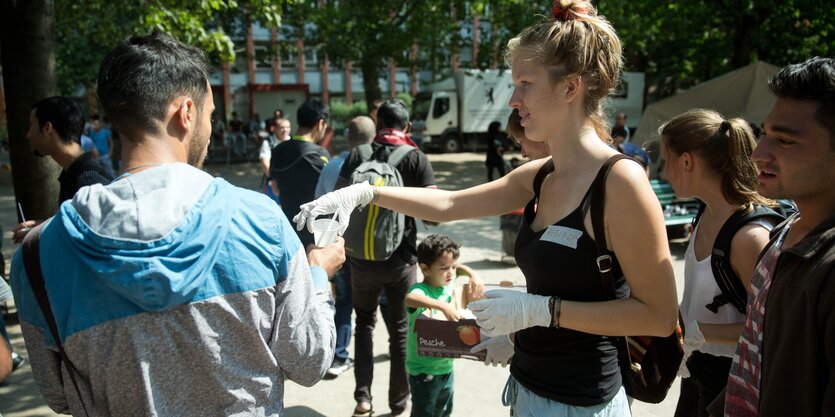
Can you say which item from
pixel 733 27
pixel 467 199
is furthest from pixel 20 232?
pixel 733 27

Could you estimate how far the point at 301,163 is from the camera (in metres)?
4.65

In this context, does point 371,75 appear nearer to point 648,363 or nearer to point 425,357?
point 425,357

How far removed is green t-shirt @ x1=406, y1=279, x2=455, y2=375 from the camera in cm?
319

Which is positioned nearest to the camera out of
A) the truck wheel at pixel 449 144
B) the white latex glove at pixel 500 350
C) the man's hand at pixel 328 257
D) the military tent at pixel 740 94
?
the man's hand at pixel 328 257

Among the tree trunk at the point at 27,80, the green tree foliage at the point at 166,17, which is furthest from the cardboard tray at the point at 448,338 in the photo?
the green tree foliage at the point at 166,17

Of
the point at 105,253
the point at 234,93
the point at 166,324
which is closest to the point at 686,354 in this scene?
the point at 166,324

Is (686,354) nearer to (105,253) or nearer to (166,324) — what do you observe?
(166,324)

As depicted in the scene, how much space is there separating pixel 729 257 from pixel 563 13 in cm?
109

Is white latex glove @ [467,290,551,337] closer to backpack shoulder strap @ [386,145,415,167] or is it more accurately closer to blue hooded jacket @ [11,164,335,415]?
blue hooded jacket @ [11,164,335,415]

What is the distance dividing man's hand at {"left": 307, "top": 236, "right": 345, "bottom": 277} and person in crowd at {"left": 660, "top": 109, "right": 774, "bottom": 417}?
4.44 ft

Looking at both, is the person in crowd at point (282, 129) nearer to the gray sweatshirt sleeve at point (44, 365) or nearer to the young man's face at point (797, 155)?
the gray sweatshirt sleeve at point (44, 365)

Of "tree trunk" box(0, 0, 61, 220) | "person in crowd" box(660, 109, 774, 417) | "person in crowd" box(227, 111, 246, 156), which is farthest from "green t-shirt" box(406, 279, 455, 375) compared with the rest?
"person in crowd" box(227, 111, 246, 156)

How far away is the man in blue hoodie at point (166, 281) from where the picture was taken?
49.8 inches

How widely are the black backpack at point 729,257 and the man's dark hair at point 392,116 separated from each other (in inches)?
88.8
